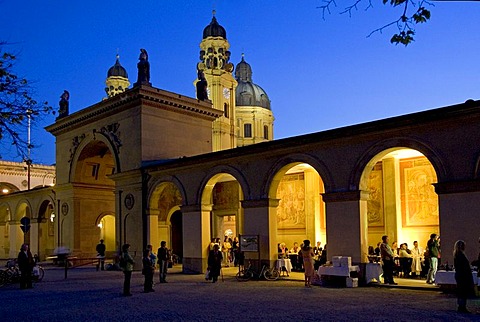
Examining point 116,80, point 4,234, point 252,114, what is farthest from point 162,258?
point 252,114

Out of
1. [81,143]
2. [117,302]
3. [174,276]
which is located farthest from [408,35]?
[81,143]

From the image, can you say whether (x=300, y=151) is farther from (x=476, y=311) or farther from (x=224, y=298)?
(x=476, y=311)

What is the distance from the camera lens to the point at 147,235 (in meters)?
24.7

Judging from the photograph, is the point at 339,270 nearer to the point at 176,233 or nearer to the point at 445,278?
the point at 445,278

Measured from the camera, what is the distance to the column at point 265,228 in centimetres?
1903

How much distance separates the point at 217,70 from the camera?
2384 inches

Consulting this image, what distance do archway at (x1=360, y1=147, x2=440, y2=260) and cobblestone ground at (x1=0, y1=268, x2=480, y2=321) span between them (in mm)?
4967

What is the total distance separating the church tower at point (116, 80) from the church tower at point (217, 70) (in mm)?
9224

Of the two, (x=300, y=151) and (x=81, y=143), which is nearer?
(x=300, y=151)

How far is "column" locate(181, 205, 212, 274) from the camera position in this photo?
21.8 meters

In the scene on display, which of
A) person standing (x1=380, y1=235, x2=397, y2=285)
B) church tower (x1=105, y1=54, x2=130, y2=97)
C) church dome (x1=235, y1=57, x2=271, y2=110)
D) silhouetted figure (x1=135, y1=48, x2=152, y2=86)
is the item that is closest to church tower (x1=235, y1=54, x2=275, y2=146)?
church dome (x1=235, y1=57, x2=271, y2=110)

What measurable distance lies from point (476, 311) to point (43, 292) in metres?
11.7

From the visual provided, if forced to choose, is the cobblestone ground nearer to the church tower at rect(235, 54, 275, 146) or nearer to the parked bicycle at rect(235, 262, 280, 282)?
the parked bicycle at rect(235, 262, 280, 282)

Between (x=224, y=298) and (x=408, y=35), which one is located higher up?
(x=408, y=35)
